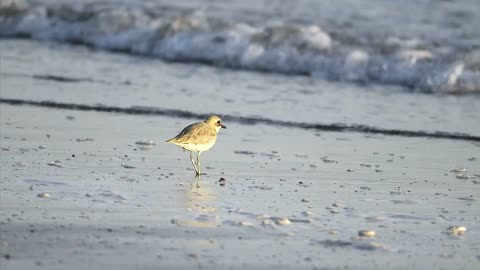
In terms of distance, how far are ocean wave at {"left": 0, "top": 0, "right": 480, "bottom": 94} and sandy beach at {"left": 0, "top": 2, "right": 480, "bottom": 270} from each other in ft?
2.51

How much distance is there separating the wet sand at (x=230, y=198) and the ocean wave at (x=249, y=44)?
4.46 metres

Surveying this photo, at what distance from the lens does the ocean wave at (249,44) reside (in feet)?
50.6

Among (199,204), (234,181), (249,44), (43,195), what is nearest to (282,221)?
(199,204)

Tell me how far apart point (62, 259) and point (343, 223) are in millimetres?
2128

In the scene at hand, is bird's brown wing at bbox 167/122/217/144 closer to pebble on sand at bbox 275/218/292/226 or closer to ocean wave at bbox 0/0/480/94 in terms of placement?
pebble on sand at bbox 275/218/292/226

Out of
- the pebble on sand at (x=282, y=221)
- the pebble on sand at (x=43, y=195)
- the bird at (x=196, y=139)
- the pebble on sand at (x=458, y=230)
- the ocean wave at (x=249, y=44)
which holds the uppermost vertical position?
the ocean wave at (x=249, y=44)

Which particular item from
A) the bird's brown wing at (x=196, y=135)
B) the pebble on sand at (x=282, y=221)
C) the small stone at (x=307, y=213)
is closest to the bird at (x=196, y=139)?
the bird's brown wing at (x=196, y=135)

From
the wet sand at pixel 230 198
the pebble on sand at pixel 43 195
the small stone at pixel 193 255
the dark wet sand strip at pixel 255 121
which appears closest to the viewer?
the small stone at pixel 193 255

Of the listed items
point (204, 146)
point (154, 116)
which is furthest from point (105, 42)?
point (204, 146)

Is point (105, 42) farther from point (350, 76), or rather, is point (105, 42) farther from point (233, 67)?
point (350, 76)

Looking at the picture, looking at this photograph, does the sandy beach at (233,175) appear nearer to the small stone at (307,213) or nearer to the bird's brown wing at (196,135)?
the small stone at (307,213)

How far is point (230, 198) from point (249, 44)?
31.4ft

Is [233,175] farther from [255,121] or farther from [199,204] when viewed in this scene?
[255,121]

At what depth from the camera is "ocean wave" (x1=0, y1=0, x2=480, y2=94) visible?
15.4 m
